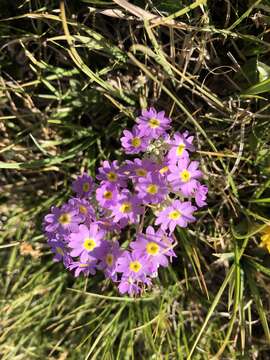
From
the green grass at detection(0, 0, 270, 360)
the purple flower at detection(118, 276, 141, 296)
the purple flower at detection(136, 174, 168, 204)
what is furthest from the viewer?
the green grass at detection(0, 0, 270, 360)

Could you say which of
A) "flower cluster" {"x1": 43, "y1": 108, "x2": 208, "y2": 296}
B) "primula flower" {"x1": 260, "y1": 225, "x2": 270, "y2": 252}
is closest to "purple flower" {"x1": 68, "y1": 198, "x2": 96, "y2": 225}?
"flower cluster" {"x1": 43, "y1": 108, "x2": 208, "y2": 296}

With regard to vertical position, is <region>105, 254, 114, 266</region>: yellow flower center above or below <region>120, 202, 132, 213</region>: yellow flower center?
below

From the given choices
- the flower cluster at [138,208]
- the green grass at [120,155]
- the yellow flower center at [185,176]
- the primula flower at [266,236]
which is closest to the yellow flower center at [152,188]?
the flower cluster at [138,208]

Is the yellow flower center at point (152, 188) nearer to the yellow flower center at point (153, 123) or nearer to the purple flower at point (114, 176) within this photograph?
the purple flower at point (114, 176)

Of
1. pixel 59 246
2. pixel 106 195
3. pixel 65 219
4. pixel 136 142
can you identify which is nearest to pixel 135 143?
pixel 136 142

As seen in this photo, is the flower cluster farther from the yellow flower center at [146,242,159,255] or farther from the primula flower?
the primula flower

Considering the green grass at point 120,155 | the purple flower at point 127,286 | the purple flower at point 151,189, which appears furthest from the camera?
the green grass at point 120,155

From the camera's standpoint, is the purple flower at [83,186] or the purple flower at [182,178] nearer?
the purple flower at [182,178]

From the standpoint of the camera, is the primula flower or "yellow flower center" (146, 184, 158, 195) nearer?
"yellow flower center" (146, 184, 158, 195)
